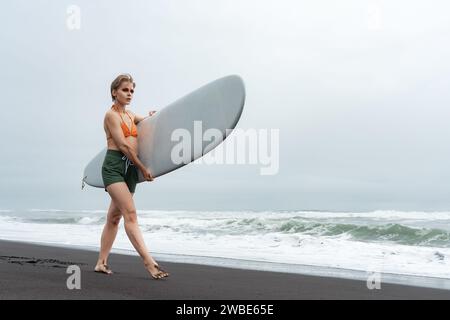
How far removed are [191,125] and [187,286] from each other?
1264 mm

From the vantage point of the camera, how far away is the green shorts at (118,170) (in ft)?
10.8

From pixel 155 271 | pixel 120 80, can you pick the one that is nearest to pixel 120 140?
pixel 120 80

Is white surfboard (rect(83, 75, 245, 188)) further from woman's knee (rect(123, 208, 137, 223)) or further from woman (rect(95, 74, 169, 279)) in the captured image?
woman's knee (rect(123, 208, 137, 223))

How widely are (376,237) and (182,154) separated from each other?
232 inches

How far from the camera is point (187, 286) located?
3004 mm

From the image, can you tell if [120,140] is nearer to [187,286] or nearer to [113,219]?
[113,219]

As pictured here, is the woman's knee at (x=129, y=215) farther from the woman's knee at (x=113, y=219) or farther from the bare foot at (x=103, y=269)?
the bare foot at (x=103, y=269)

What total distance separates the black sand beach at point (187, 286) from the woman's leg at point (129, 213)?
0.13 m

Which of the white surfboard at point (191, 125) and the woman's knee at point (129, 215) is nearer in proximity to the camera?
the woman's knee at point (129, 215)

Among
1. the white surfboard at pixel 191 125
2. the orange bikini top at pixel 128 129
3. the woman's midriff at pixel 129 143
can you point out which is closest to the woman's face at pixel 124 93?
the orange bikini top at pixel 128 129

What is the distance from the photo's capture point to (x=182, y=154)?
11.9ft

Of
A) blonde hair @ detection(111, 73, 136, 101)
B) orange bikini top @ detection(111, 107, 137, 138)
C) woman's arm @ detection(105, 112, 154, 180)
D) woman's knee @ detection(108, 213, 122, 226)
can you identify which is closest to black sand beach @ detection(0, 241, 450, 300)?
woman's knee @ detection(108, 213, 122, 226)
